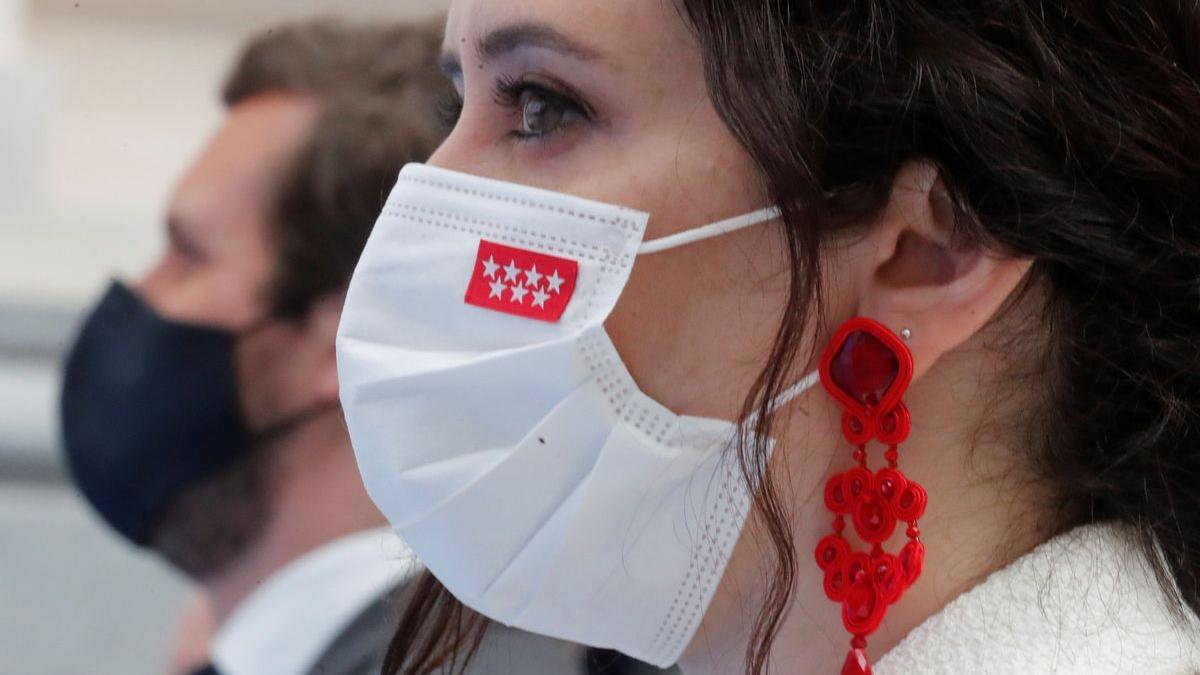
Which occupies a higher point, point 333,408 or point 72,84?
point 72,84

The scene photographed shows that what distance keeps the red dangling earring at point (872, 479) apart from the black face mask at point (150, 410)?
1142 mm

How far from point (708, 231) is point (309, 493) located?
3.76 feet

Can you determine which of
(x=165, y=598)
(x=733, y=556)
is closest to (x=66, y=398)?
(x=165, y=598)

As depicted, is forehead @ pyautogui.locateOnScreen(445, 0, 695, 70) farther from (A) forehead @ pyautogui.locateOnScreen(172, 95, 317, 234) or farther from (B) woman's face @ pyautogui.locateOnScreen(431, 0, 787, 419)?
(A) forehead @ pyautogui.locateOnScreen(172, 95, 317, 234)

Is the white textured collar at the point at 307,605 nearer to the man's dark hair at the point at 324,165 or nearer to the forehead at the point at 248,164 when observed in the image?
the man's dark hair at the point at 324,165

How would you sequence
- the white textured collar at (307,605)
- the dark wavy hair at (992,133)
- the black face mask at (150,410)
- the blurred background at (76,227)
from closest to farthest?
the dark wavy hair at (992,133)
the white textured collar at (307,605)
the black face mask at (150,410)
the blurred background at (76,227)

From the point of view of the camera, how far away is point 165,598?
2650mm

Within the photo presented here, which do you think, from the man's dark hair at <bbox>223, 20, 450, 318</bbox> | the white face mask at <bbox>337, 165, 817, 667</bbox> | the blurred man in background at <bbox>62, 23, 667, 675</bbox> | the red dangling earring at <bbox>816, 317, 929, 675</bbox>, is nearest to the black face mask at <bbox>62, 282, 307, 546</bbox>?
the blurred man in background at <bbox>62, 23, 667, 675</bbox>

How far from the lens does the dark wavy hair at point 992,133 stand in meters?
1.11

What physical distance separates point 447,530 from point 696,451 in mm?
213

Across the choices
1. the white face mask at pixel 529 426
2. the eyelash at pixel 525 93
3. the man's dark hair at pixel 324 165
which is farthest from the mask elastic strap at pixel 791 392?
the man's dark hair at pixel 324 165

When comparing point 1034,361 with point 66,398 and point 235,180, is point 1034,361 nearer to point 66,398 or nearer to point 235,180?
point 235,180

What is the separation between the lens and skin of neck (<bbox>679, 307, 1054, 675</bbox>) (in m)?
1.19

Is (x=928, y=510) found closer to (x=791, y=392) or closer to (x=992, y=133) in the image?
(x=791, y=392)
